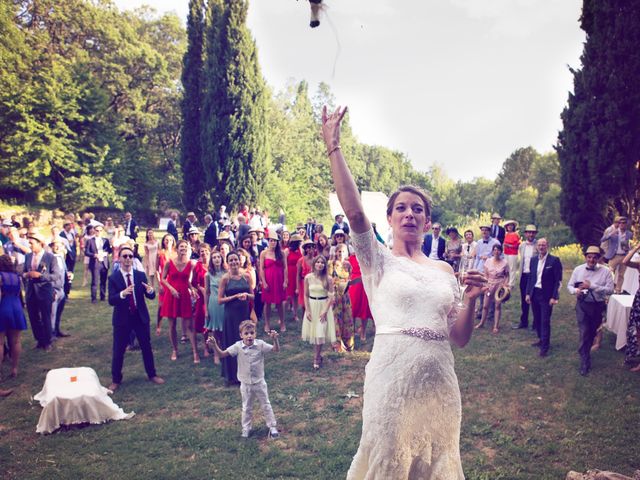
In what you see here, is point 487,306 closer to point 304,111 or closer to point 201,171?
point 201,171

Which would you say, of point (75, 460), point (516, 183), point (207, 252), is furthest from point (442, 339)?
point (516, 183)

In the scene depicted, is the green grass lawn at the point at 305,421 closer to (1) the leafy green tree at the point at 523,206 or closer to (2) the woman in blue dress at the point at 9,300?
(2) the woman in blue dress at the point at 9,300

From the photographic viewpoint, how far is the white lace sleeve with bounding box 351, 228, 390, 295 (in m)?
2.35

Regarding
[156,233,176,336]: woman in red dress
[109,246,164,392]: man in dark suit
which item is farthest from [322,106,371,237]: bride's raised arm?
[156,233,176,336]: woman in red dress

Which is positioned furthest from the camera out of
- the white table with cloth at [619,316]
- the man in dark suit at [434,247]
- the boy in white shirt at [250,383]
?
the man in dark suit at [434,247]

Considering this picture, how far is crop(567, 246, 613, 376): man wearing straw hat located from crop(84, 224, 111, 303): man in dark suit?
11.3 meters

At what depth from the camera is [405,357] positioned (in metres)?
2.23

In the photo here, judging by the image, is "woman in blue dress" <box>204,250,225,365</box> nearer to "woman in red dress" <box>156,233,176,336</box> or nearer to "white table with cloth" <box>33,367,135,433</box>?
"woman in red dress" <box>156,233,176,336</box>

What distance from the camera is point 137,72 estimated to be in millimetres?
35406

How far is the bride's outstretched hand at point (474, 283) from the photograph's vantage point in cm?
238

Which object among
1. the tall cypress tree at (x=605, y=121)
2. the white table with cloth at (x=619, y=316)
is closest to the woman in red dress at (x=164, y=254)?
the white table with cloth at (x=619, y=316)

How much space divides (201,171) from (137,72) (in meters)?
11.2

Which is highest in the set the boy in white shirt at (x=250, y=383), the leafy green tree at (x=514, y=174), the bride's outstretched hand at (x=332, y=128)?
the leafy green tree at (x=514, y=174)

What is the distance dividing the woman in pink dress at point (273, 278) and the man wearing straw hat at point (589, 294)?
568cm
